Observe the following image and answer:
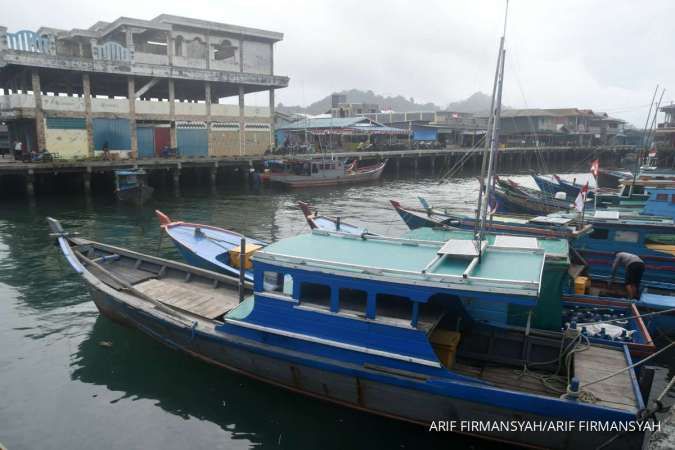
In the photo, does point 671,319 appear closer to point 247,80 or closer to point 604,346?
point 604,346

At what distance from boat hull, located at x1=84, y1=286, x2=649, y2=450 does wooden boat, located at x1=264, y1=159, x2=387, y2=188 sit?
28700mm

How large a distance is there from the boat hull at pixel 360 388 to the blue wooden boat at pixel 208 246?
2.83 meters

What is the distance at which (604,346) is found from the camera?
835 cm

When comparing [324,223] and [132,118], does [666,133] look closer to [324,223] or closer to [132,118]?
[324,223]

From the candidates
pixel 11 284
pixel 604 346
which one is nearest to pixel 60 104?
pixel 11 284

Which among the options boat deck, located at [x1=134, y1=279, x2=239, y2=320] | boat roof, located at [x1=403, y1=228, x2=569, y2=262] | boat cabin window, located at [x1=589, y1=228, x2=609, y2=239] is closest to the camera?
boat roof, located at [x1=403, y1=228, x2=569, y2=262]

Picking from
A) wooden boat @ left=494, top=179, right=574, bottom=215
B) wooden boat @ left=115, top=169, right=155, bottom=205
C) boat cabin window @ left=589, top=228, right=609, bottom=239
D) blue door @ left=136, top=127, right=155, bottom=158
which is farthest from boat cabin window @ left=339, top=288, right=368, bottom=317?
blue door @ left=136, top=127, right=155, bottom=158

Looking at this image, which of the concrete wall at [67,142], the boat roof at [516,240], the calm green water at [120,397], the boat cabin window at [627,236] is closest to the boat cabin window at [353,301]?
the calm green water at [120,397]

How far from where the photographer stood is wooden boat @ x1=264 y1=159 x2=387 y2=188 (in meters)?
38.2

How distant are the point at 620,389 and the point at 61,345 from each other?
11204mm

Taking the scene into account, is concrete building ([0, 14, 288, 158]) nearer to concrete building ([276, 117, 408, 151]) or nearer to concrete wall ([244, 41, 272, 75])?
concrete wall ([244, 41, 272, 75])

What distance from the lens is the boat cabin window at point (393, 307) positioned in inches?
300

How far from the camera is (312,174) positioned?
38938 mm

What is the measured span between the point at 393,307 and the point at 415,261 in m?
0.92
